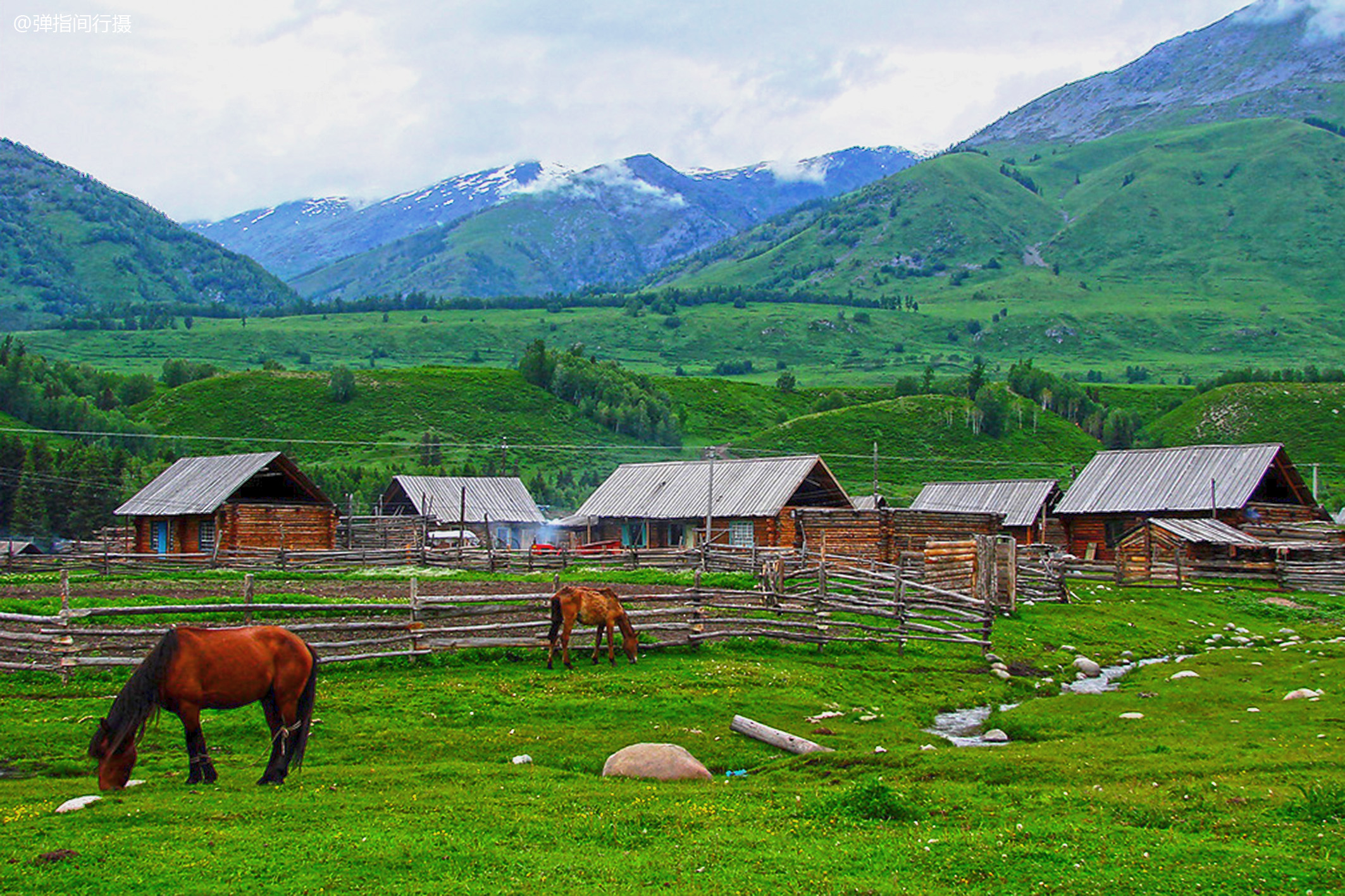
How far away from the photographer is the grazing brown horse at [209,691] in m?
12.5

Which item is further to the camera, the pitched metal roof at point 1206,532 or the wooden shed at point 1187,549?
the pitched metal roof at point 1206,532

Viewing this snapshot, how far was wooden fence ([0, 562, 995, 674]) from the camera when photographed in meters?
20.1

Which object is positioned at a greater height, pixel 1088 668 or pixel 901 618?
pixel 901 618

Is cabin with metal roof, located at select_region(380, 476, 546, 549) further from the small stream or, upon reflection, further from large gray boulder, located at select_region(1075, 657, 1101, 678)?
the small stream

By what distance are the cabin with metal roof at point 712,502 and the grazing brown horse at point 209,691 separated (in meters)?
41.9

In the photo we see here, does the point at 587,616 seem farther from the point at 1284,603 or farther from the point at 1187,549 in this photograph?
the point at 1187,549

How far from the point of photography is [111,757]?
486 inches

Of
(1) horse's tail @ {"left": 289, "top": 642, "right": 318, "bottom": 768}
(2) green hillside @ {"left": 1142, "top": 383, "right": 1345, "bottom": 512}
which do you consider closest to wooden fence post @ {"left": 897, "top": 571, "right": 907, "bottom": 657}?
(1) horse's tail @ {"left": 289, "top": 642, "right": 318, "bottom": 768}

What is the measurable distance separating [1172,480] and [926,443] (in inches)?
3027

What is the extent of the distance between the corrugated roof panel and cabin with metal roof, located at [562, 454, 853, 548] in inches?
720

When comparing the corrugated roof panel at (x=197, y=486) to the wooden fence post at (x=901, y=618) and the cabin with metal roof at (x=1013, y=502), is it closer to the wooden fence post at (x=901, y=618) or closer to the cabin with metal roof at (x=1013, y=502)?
the wooden fence post at (x=901, y=618)

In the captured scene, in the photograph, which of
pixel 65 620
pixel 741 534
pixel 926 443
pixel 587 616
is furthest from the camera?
pixel 926 443

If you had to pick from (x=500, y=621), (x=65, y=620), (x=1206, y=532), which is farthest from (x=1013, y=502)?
(x=65, y=620)

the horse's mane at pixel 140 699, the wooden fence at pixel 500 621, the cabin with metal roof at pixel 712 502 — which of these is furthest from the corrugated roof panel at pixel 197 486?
the horse's mane at pixel 140 699
